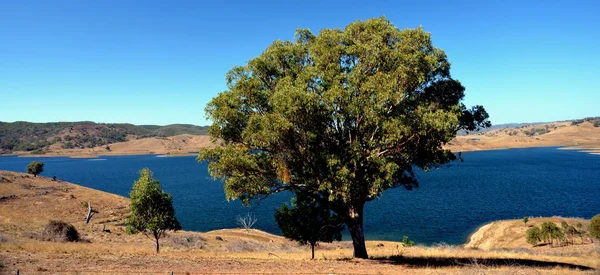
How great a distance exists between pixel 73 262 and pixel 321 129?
18.3m

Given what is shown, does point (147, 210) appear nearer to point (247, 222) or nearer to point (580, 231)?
point (247, 222)

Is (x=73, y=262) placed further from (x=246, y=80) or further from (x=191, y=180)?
(x=191, y=180)

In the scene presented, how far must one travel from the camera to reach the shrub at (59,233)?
4078 cm

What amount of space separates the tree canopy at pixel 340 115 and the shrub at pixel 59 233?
29.9 m

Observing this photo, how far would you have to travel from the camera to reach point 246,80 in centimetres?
2245

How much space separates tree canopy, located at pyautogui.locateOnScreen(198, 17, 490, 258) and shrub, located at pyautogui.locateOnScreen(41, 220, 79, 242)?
29.9 m

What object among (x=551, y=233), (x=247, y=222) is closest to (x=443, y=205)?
(x=551, y=233)

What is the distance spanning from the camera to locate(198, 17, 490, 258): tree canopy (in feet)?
62.8

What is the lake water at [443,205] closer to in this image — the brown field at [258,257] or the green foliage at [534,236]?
the brown field at [258,257]

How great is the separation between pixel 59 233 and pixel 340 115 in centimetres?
3967

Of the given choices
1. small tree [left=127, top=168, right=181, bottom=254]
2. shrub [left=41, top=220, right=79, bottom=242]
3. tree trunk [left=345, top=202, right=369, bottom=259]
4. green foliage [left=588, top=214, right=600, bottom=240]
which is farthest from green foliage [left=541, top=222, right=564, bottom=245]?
shrub [left=41, top=220, right=79, bottom=242]

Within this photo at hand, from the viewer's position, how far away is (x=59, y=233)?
42.0 meters

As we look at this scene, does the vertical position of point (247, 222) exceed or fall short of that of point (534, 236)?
it falls short

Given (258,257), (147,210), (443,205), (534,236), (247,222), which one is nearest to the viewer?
(258,257)
